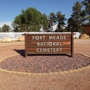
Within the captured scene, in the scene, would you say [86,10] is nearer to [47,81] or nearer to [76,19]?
[76,19]

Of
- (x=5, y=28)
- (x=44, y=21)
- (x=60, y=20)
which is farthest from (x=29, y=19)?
(x=5, y=28)

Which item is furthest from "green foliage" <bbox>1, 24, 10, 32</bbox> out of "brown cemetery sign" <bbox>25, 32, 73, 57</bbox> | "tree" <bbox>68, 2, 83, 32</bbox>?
"brown cemetery sign" <bbox>25, 32, 73, 57</bbox>

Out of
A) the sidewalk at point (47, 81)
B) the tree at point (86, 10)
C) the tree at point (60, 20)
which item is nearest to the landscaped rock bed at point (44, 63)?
the sidewalk at point (47, 81)

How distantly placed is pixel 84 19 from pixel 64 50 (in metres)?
46.1

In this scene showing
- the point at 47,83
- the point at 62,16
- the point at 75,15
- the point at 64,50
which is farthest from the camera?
the point at 62,16

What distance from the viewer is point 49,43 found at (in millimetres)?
8250

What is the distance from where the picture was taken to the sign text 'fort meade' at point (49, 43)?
8219 mm

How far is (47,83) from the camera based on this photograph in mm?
4828

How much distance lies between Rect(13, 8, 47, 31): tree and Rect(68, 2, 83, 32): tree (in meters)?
12.3

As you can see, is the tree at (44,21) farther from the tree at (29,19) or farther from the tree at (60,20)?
the tree at (60,20)

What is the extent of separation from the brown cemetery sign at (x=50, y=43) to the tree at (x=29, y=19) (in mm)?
49671

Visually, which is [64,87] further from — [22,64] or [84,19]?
[84,19]

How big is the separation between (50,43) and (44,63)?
4.86 feet

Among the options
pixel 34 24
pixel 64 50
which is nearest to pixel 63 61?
pixel 64 50
